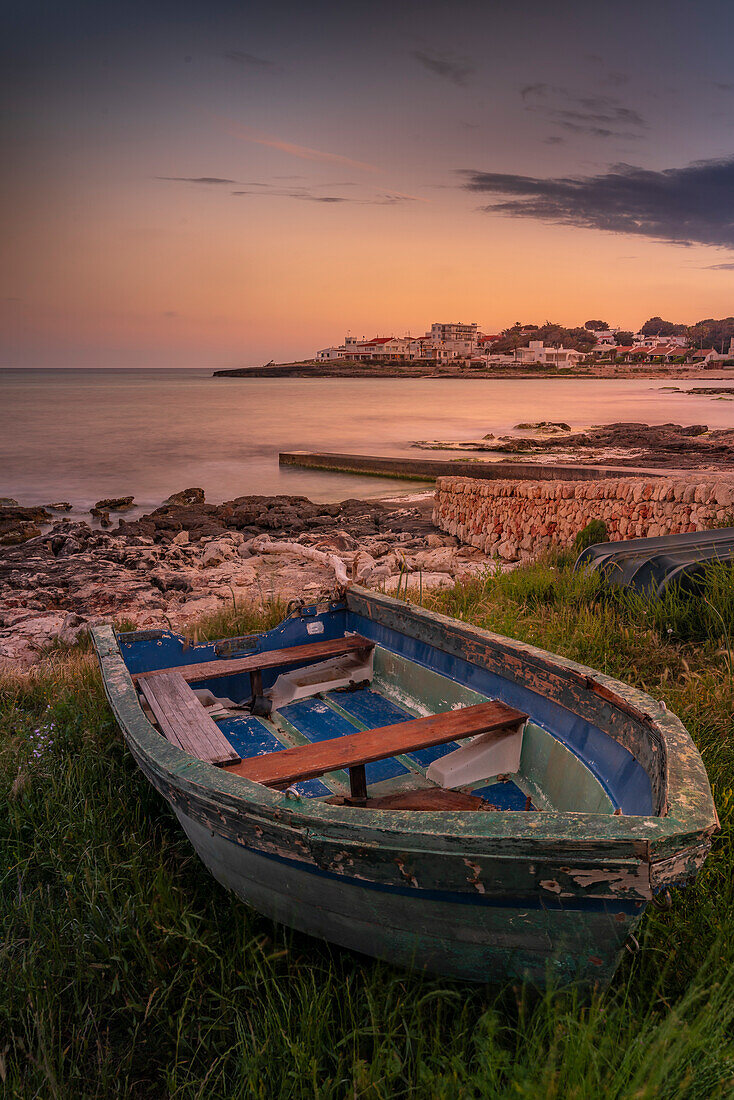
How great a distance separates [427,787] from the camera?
3645 mm

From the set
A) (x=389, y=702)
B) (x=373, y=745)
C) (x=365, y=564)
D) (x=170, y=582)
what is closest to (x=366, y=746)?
(x=373, y=745)

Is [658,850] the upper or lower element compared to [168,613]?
upper

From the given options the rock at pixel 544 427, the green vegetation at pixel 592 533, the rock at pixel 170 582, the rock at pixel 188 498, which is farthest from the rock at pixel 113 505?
the rock at pixel 544 427

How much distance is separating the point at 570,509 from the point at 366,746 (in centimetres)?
786

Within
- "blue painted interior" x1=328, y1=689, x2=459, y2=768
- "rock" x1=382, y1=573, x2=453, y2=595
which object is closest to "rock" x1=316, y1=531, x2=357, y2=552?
"rock" x1=382, y1=573, x2=453, y2=595

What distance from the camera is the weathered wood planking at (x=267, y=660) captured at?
452cm

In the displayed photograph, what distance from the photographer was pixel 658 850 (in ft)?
6.09

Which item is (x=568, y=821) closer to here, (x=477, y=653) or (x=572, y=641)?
(x=477, y=653)

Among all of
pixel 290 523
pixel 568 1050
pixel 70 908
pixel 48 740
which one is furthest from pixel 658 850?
pixel 290 523

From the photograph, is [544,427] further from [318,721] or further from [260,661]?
[318,721]

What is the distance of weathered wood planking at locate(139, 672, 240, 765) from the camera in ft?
11.1

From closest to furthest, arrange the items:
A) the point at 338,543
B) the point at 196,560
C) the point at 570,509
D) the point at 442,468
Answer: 1. the point at 570,509
2. the point at 196,560
3. the point at 338,543
4. the point at 442,468

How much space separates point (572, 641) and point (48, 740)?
11.2 feet

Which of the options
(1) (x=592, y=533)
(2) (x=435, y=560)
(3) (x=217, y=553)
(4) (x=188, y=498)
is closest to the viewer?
(1) (x=592, y=533)
